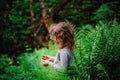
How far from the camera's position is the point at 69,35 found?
4574 mm

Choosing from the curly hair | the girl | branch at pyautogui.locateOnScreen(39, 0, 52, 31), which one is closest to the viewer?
the girl

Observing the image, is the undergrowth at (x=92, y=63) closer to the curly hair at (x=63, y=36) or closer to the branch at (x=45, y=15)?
the curly hair at (x=63, y=36)

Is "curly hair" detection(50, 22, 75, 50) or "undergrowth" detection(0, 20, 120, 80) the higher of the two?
"curly hair" detection(50, 22, 75, 50)

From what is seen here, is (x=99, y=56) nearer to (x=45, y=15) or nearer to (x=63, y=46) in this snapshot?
(x=63, y=46)

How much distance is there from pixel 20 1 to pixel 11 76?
5.89 metres

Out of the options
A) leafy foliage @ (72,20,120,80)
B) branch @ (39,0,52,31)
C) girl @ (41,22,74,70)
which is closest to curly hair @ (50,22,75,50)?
girl @ (41,22,74,70)

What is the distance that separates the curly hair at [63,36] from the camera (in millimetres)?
4488

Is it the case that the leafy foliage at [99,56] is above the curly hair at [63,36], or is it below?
below

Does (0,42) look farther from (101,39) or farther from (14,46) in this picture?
(101,39)

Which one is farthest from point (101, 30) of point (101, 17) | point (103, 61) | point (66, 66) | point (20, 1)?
point (20, 1)

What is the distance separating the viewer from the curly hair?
177 inches

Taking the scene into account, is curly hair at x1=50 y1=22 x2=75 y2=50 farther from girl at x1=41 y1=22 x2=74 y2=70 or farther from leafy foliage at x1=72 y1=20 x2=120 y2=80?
leafy foliage at x1=72 y1=20 x2=120 y2=80

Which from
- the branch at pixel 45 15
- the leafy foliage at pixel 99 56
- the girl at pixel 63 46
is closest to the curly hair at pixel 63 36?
the girl at pixel 63 46

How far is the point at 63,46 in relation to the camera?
14.8 ft
